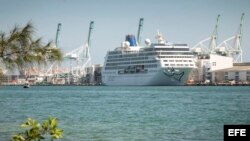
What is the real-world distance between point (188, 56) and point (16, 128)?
256 ft

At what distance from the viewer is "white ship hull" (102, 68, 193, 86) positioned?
92.5 m

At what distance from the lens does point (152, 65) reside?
311 ft

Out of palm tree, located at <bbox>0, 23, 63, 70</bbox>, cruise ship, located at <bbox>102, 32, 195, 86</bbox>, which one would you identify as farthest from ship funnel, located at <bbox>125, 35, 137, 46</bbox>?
palm tree, located at <bbox>0, 23, 63, 70</bbox>

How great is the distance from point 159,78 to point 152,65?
2.92 m

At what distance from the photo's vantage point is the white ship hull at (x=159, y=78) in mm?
92500

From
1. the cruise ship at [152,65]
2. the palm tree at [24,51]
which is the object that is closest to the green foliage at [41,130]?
the palm tree at [24,51]

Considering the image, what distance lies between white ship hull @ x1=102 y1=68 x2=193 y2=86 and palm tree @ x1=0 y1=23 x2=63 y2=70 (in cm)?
8429

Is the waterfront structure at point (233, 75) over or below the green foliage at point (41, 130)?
over

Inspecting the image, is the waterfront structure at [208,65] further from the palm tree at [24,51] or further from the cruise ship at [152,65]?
the palm tree at [24,51]

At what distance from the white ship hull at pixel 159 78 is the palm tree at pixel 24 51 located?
84286 millimetres

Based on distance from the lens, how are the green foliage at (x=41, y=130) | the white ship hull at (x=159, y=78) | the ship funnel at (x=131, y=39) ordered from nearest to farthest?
the green foliage at (x=41, y=130) < the white ship hull at (x=159, y=78) < the ship funnel at (x=131, y=39)

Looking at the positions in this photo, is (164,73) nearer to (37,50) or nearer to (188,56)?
(188,56)

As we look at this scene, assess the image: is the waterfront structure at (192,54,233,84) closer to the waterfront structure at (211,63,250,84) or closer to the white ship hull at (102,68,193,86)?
the waterfront structure at (211,63,250,84)

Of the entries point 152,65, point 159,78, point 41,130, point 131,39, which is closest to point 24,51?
point 41,130
